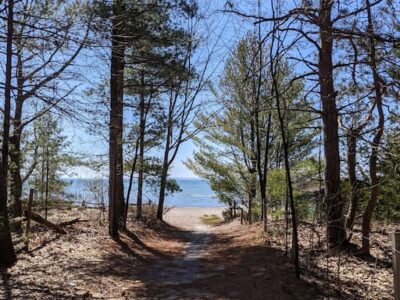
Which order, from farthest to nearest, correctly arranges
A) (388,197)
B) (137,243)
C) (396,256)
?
(137,243)
(388,197)
(396,256)

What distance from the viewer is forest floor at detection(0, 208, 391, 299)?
6793 mm

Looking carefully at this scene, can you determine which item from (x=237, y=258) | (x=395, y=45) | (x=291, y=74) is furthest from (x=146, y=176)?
(x=395, y=45)

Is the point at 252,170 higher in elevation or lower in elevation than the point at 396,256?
higher

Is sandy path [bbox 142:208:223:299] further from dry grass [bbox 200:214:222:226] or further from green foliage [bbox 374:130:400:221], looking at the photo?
dry grass [bbox 200:214:222:226]

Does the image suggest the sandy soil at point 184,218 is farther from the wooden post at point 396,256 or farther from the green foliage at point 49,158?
the wooden post at point 396,256

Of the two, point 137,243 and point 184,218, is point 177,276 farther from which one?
point 184,218

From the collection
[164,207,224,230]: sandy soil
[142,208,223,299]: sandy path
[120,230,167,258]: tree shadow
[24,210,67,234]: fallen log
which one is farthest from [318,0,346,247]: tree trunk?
[164,207,224,230]: sandy soil

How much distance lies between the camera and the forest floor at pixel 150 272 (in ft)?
22.3

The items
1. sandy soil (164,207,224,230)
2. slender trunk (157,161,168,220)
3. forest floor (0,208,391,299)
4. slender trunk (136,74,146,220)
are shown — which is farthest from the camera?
sandy soil (164,207,224,230)

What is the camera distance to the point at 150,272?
8766mm

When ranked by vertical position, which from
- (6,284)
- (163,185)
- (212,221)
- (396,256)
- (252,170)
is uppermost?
(252,170)

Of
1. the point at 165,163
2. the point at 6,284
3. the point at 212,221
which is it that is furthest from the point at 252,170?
the point at 6,284

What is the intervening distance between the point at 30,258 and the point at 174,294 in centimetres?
326

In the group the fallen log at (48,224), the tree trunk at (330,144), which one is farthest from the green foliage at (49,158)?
Result: the tree trunk at (330,144)
